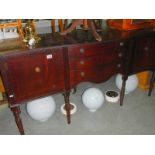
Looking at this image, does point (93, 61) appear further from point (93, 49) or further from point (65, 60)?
point (65, 60)

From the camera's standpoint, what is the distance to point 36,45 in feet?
4.33

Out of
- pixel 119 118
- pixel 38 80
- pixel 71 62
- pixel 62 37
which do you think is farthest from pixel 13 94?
pixel 119 118

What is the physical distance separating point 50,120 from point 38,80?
68 centimetres

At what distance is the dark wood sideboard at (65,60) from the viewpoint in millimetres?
1256

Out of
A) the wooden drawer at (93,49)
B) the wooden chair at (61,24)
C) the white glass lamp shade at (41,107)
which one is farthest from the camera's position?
the wooden chair at (61,24)

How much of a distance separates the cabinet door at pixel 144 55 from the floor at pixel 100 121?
19.4 inches

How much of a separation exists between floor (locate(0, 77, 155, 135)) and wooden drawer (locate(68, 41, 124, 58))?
77cm

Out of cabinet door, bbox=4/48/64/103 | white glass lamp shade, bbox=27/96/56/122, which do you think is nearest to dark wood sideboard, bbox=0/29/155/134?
cabinet door, bbox=4/48/64/103

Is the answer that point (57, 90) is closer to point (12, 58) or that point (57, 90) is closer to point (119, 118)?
point (12, 58)

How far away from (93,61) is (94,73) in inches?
4.9

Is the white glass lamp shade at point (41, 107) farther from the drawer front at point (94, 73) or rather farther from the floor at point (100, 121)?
the drawer front at point (94, 73)

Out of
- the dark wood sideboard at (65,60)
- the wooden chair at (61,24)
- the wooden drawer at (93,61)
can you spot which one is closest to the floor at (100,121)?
the dark wood sideboard at (65,60)

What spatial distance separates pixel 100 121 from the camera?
6.16ft

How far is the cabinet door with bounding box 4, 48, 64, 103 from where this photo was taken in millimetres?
1234
